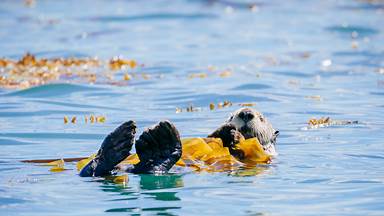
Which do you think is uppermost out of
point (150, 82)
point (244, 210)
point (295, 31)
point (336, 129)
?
point (295, 31)

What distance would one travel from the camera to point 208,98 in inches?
502

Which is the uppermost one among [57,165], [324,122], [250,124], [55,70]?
[55,70]

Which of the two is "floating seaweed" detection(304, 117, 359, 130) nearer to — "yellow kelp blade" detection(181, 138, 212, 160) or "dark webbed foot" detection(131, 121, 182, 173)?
"yellow kelp blade" detection(181, 138, 212, 160)

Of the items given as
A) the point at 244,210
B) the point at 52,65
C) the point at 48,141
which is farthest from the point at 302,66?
the point at 244,210

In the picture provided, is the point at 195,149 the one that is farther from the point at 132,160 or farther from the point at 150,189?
the point at 150,189

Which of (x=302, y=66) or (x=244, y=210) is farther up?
(x=302, y=66)

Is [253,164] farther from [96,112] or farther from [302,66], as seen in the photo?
[302,66]

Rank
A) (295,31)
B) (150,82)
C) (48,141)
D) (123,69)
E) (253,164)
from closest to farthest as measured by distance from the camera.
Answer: (253,164) → (48,141) → (150,82) → (123,69) → (295,31)

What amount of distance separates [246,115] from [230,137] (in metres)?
0.28

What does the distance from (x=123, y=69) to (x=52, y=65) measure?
55.5 inches

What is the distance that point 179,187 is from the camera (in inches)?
253

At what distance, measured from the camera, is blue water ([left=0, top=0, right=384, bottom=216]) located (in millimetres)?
6141

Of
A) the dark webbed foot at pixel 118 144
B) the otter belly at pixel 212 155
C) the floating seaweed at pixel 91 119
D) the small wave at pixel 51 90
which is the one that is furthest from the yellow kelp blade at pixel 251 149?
the small wave at pixel 51 90

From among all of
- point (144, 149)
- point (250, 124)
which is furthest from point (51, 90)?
point (144, 149)
